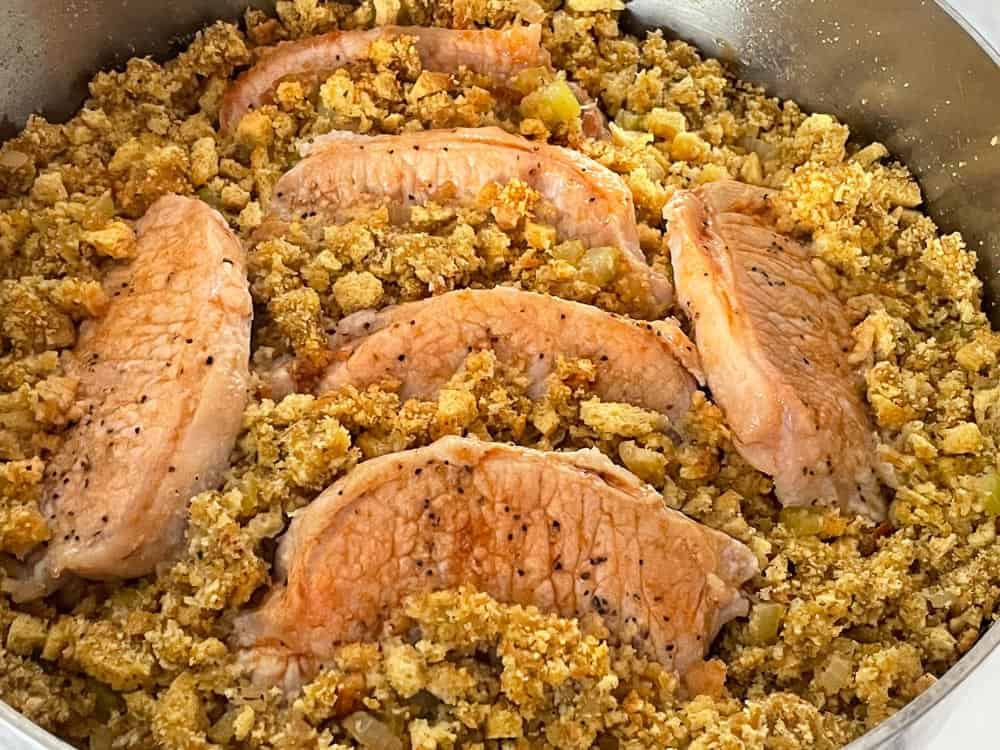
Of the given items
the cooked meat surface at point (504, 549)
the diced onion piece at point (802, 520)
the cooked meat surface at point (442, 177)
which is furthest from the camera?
the cooked meat surface at point (442, 177)

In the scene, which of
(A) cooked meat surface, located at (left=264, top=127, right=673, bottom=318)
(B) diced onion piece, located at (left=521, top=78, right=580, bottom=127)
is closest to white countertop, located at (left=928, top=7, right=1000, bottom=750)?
(A) cooked meat surface, located at (left=264, top=127, right=673, bottom=318)

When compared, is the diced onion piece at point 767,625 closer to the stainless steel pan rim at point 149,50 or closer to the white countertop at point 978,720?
the white countertop at point 978,720

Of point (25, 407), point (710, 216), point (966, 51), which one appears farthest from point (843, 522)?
point (25, 407)

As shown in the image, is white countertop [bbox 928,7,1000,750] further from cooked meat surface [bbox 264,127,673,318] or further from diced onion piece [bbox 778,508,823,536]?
cooked meat surface [bbox 264,127,673,318]

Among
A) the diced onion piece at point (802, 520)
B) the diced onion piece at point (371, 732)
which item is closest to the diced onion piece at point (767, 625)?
the diced onion piece at point (802, 520)

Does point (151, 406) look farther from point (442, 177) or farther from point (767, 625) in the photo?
point (767, 625)

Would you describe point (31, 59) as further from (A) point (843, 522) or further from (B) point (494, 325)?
(A) point (843, 522)
